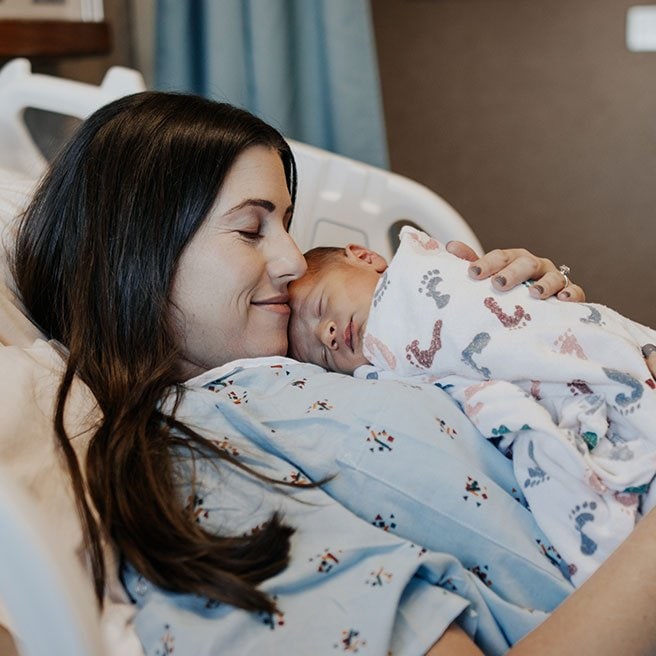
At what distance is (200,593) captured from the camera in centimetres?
75

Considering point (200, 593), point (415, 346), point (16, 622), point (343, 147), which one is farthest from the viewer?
point (343, 147)

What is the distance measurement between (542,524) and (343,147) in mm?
1224

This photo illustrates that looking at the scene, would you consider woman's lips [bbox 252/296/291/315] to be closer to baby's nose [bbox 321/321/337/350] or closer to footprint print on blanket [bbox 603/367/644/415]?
baby's nose [bbox 321/321/337/350]

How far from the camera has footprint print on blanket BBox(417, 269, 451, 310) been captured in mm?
997

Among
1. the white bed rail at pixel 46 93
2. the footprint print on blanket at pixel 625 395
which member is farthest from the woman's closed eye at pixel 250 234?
the white bed rail at pixel 46 93

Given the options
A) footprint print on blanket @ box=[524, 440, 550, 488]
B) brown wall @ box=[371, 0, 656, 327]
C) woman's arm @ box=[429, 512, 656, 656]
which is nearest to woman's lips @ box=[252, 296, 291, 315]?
footprint print on blanket @ box=[524, 440, 550, 488]

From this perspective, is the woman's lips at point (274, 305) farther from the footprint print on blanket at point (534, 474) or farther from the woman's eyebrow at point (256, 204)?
the footprint print on blanket at point (534, 474)

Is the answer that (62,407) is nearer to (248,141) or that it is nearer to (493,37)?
(248,141)

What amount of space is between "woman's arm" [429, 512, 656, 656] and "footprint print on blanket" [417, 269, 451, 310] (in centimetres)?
32

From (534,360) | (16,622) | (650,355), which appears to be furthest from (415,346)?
(16,622)

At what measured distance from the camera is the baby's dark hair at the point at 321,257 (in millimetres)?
1207

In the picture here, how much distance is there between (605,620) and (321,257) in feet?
2.07

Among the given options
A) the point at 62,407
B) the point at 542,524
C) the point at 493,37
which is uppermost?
the point at 493,37

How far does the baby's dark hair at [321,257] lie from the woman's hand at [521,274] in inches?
9.9
